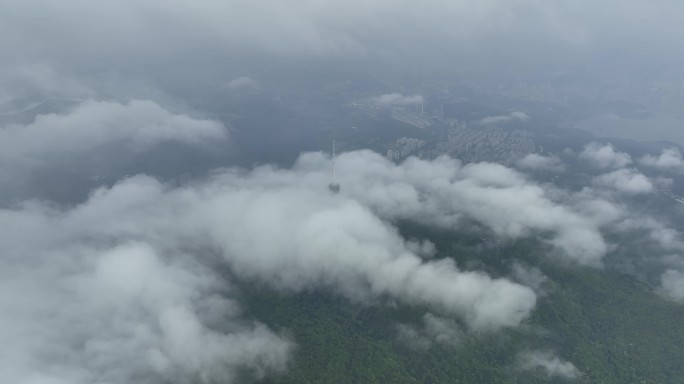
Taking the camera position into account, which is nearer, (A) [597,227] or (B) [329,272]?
(B) [329,272]

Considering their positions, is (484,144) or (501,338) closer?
(501,338)

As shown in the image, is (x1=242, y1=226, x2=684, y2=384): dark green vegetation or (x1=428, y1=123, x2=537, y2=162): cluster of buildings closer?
(x1=242, y1=226, x2=684, y2=384): dark green vegetation

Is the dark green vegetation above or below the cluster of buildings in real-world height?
below

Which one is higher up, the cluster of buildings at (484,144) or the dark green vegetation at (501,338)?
the cluster of buildings at (484,144)

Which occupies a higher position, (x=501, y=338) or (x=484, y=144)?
(x=484, y=144)

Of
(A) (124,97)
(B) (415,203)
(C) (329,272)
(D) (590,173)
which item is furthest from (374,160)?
(A) (124,97)

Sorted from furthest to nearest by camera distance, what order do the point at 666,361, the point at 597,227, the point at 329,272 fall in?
the point at 597,227 → the point at 329,272 → the point at 666,361

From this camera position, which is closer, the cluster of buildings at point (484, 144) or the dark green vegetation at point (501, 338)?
the dark green vegetation at point (501, 338)

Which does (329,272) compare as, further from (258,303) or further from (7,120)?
(7,120)
